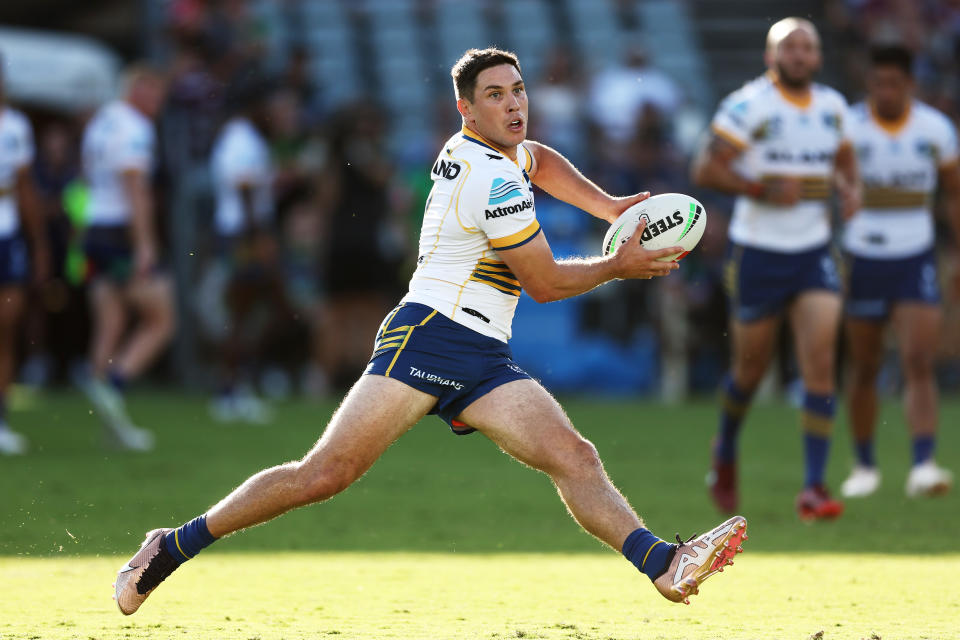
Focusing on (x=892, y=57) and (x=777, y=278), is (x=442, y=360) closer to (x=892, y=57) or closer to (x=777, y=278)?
(x=777, y=278)

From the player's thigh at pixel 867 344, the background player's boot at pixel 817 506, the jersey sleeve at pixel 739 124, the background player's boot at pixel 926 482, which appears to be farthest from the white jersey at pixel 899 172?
the background player's boot at pixel 817 506

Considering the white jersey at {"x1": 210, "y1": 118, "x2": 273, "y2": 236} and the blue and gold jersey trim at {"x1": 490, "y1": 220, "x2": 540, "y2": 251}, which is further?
the white jersey at {"x1": 210, "y1": 118, "x2": 273, "y2": 236}

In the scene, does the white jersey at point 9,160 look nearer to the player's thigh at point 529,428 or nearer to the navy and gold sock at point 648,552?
the player's thigh at point 529,428

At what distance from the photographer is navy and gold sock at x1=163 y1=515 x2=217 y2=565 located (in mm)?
5719

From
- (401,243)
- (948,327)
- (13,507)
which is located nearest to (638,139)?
(401,243)

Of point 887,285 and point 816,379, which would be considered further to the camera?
point 887,285

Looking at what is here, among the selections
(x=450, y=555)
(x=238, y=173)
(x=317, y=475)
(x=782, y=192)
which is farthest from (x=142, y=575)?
(x=238, y=173)

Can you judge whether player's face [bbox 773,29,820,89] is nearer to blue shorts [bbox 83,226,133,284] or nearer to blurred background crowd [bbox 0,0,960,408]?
blue shorts [bbox 83,226,133,284]

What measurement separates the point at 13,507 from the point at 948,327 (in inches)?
489

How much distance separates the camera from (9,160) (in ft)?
38.9

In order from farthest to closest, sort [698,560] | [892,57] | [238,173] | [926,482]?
1. [238,173]
2. [892,57]
3. [926,482]
4. [698,560]

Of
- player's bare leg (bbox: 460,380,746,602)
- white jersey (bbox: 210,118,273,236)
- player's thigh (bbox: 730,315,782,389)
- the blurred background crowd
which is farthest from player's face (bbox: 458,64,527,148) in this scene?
the blurred background crowd

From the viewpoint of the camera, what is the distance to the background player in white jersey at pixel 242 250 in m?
15.4

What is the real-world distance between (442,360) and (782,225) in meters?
3.76
